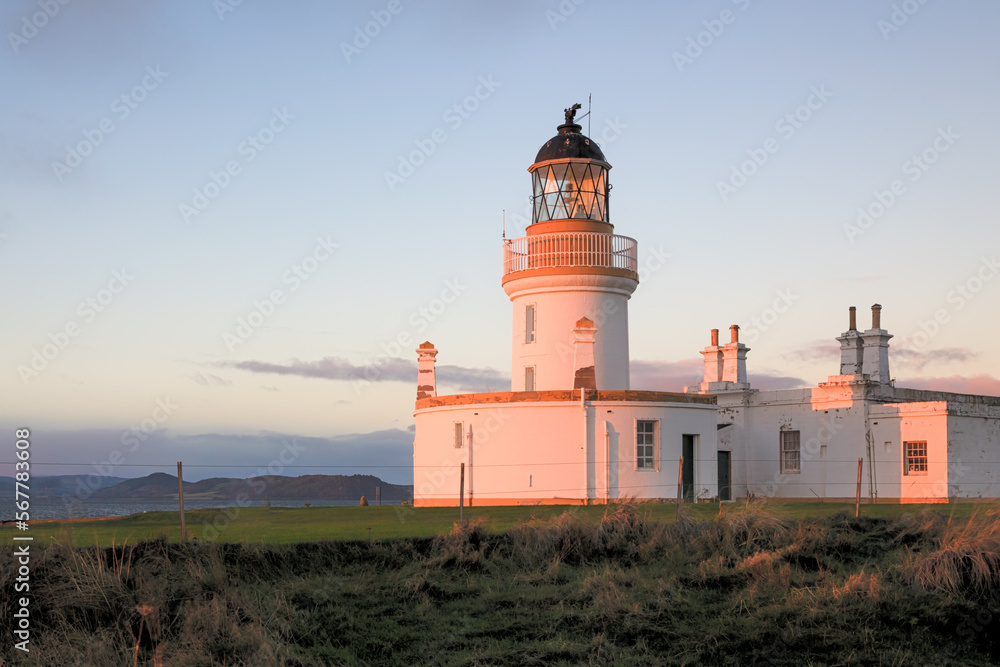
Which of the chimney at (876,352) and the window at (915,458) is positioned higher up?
the chimney at (876,352)

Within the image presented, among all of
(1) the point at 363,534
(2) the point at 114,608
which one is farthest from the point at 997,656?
(2) the point at 114,608

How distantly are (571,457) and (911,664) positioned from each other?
14439mm

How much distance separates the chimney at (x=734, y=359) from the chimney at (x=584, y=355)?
302 inches

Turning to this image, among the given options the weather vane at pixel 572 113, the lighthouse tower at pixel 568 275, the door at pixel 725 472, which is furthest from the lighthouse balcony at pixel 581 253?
the door at pixel 725 472

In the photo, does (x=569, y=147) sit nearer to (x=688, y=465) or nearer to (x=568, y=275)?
(x=568, y=275)

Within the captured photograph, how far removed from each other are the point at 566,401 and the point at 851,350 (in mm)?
10630

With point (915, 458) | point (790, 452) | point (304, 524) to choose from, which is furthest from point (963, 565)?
point (790, 452)

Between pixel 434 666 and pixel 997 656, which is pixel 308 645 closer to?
pixel 434 666

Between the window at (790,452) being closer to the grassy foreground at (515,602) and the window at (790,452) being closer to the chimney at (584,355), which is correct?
the chimney at (584,355)

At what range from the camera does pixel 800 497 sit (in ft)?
99.5

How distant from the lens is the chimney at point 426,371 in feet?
97.6

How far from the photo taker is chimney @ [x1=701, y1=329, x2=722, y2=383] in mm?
33156

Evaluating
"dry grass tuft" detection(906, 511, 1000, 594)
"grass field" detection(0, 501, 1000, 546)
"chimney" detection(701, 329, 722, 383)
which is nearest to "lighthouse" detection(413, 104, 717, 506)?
"grass field" detection(0, 501, 1000, 546)

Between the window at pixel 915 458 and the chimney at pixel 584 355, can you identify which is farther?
the window at pixel 915 458
